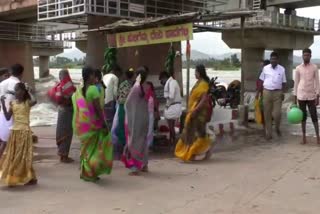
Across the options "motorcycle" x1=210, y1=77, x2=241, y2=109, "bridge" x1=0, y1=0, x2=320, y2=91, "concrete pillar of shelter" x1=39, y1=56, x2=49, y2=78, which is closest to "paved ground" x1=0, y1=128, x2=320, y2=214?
"bridge" x1=0, y1=0, x2=320, y2=91

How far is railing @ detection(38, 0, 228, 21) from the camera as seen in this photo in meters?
16.4

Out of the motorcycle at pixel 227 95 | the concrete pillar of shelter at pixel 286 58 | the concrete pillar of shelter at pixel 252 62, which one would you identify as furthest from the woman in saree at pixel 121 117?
the concrete pillar of shelter at pixel 286 58

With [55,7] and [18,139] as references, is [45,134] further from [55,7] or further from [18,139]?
[55,7]

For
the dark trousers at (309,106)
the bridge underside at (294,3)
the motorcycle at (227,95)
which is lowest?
the motorcycle at (227,95)

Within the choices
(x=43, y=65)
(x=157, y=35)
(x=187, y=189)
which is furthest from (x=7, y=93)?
(x=43, y=65)

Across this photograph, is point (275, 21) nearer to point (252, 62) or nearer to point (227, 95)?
point (252, 62)

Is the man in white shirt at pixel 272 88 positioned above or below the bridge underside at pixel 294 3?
below

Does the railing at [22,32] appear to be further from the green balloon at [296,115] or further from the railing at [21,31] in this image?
the green balloon at [296,115]

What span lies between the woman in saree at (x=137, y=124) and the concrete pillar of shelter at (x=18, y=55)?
23852mm

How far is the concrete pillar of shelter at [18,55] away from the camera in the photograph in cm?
2992

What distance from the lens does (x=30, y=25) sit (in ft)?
98.9

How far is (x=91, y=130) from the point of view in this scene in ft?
20.6

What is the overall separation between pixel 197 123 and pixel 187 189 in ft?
6.41

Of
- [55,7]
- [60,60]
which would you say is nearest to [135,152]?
[55,7]
